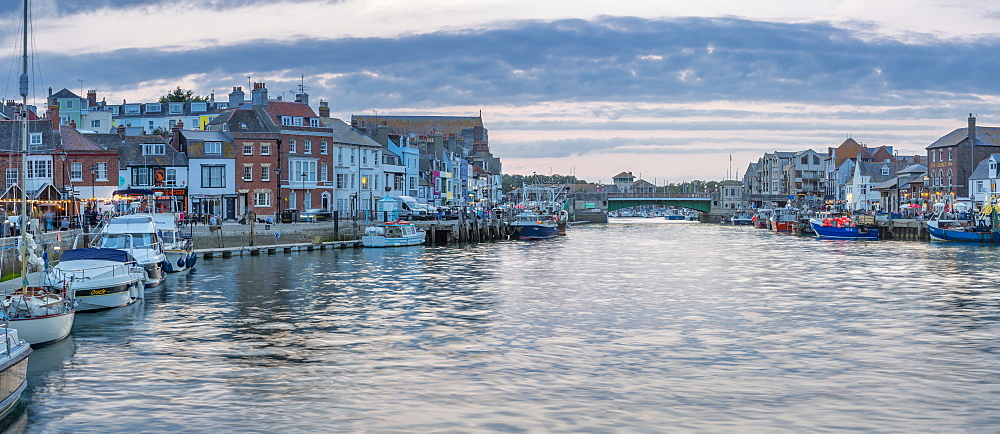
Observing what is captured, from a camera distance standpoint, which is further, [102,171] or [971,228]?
[971,228]

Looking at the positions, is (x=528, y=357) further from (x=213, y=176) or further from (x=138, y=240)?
(x=213, y=176)

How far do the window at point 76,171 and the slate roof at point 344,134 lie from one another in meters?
25.8

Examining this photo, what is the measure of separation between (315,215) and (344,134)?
17.1 m

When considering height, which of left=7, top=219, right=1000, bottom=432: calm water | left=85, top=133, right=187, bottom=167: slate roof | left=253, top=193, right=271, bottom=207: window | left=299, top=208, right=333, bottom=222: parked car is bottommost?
left=7, top=219, right=1000, bottom=432: calm water

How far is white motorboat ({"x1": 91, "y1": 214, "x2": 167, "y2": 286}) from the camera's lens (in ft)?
153

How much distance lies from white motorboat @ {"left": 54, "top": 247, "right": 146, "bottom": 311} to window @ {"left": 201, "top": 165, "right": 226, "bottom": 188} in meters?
52.3

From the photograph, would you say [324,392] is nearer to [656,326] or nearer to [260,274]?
[656,326]

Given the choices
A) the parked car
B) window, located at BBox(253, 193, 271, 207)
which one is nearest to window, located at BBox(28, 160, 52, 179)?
window, located at BBox(253, 193, 271, 207)

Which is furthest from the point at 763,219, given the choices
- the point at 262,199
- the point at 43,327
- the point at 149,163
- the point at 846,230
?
the point at 43,327

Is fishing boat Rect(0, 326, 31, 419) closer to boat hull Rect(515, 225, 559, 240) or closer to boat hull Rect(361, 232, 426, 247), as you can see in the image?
boat hull Rect(361, 232, 426, 247)

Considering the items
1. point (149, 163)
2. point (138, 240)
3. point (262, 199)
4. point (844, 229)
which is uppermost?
point (149, 163)

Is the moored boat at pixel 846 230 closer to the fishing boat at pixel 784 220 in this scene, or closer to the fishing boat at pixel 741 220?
the fishing boat at pixel 784 220

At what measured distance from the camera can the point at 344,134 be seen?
104m

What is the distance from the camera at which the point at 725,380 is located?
82.8 feet
